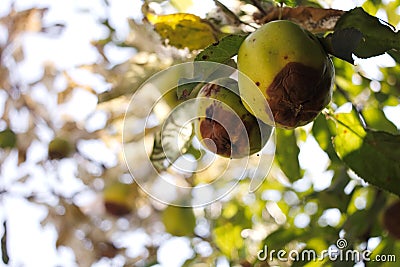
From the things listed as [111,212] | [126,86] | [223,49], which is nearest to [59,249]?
[111,212]

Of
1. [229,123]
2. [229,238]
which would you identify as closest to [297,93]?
[229,123]

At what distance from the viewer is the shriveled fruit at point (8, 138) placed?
312 cm

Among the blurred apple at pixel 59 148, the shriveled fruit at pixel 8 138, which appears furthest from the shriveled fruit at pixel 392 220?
the shriveled fruit at pixel 8 138

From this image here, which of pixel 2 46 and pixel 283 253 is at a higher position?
pixel 283 253

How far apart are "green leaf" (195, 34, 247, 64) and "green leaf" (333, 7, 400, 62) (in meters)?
0.22

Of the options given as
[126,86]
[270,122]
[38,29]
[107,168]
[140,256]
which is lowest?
[140,256]

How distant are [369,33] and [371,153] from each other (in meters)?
0.36

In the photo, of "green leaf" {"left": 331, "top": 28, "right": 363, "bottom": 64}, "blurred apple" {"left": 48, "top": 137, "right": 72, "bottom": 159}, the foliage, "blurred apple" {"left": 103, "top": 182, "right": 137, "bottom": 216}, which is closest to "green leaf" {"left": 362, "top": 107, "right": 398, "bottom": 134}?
the foliage

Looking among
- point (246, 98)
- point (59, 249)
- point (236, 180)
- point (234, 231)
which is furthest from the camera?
point (59, 249)

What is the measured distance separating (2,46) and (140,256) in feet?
4.49

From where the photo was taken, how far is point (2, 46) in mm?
3562

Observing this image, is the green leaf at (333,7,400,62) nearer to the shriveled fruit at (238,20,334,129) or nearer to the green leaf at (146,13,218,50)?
the shriveled fruit at (238,20,334,129)

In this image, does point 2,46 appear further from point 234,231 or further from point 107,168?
point 234,231

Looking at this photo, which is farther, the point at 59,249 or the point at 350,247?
the point at 59,249
